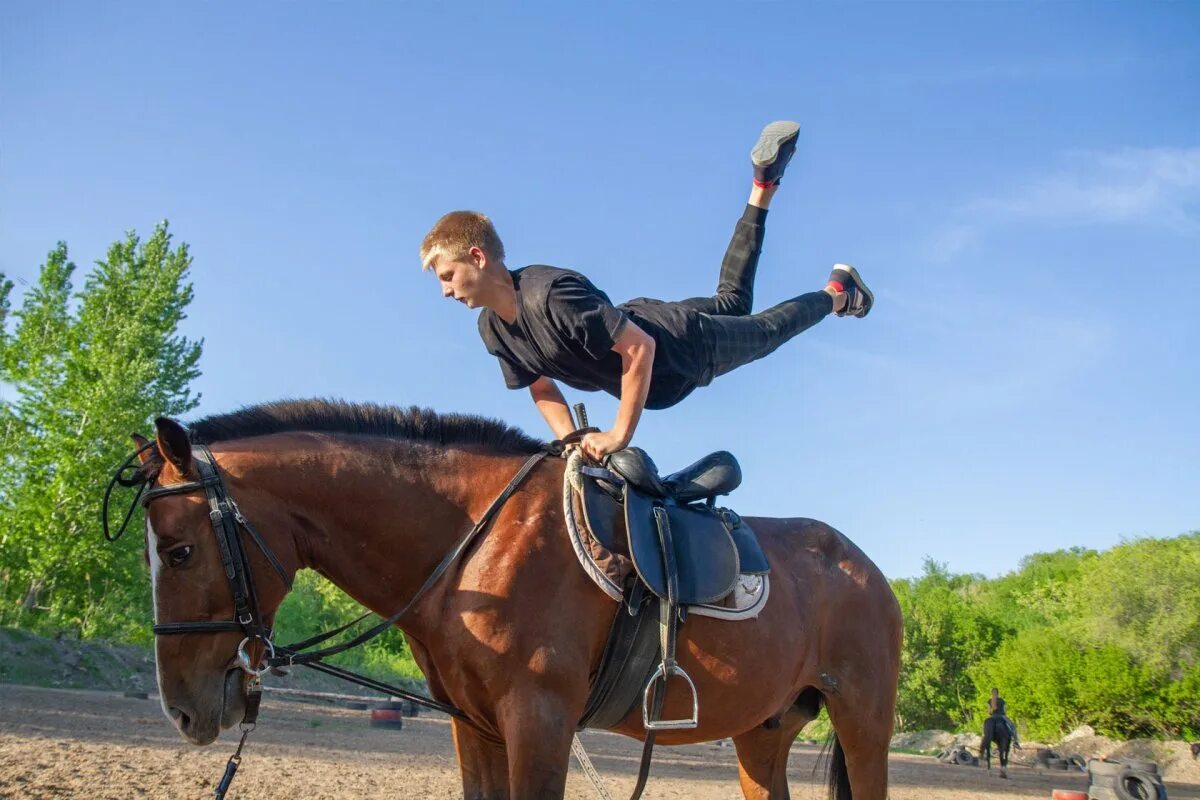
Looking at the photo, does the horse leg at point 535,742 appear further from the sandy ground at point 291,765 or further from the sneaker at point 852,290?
the sandy ground at point 291,765

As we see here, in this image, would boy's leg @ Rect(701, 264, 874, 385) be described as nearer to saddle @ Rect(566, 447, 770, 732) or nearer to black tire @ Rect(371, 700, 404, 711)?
saddle @ Rect(566, 447, 770, 732)

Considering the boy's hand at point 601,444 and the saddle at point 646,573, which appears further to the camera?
the boy's hand at point 601,444

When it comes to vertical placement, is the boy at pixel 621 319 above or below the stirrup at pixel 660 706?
above

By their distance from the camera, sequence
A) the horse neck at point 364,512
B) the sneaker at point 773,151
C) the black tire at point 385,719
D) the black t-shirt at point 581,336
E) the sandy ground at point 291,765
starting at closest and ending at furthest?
the horse neck at point 364,512
the black t-shirt at point 581,336
the sneaker at point 773,151
the sandy ground at point 291,765
the black tire at point 385,719

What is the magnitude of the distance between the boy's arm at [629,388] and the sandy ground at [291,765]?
18.1ft

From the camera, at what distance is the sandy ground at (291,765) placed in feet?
29.3

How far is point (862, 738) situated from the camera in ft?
15.9

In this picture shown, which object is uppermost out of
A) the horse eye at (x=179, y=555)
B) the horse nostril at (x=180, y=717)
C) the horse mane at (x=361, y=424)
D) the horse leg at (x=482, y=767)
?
the horse mane at (x=361, y=424)

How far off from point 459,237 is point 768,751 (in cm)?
338

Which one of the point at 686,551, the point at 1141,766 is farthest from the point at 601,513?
the point at 1141,766

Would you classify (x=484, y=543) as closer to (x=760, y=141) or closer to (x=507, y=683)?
(x=507, y=683)

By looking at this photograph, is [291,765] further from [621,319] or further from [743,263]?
[621,319]

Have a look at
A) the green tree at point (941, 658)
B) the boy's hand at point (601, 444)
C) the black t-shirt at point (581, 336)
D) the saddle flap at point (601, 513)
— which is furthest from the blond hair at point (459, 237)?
the green tree at point (941, 658)

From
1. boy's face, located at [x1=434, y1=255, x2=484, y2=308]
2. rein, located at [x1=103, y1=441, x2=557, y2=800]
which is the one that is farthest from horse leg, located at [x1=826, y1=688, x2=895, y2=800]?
boy's face, located at [x1=434, y1=255, x2=484, y2=308]
